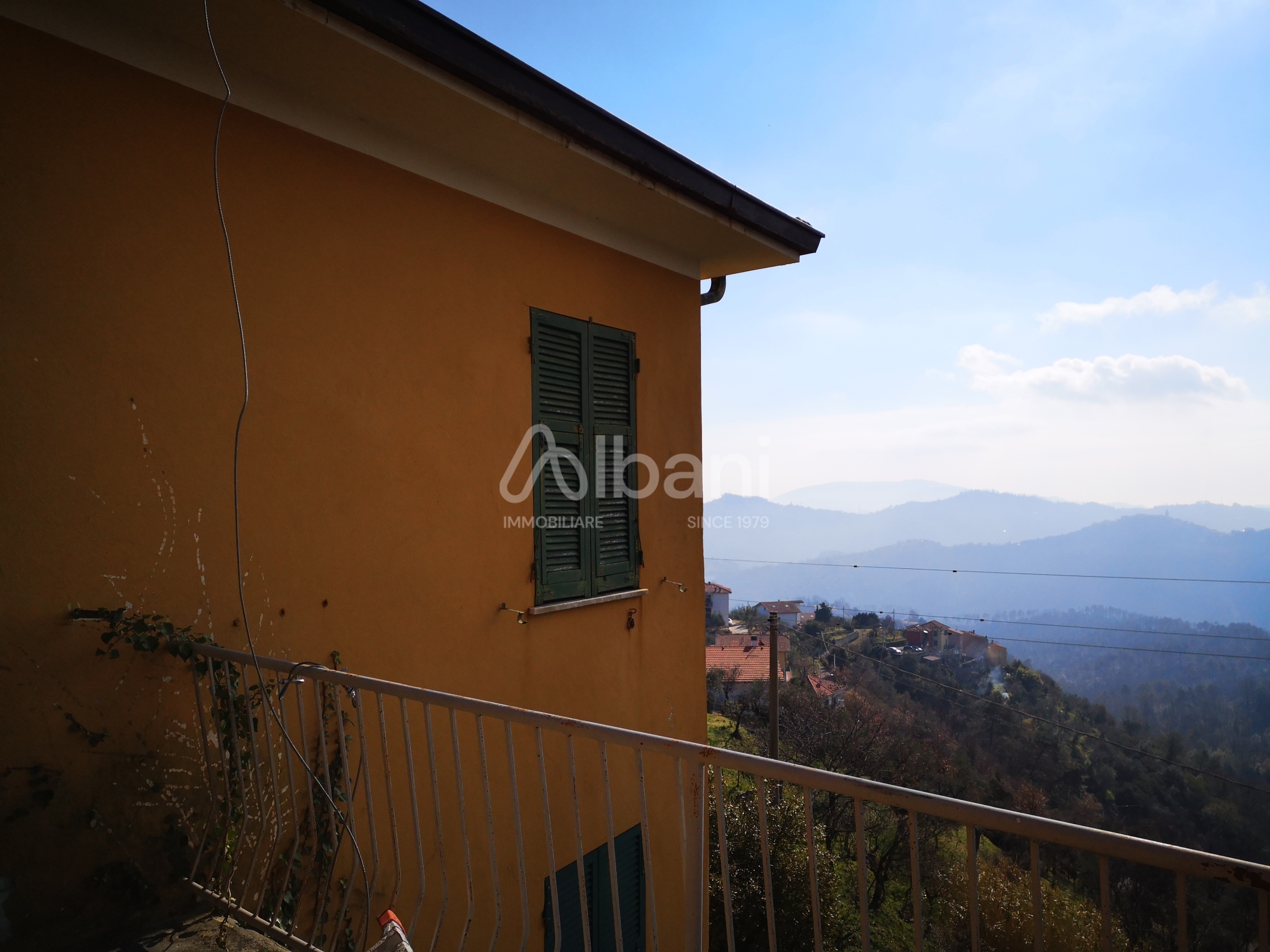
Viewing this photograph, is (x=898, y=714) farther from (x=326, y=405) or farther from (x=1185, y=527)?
(x=1185, y=527)

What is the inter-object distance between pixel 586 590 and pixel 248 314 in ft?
8.05

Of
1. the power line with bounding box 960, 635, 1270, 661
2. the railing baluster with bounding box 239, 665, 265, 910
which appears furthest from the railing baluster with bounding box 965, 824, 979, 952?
the power line with bounding box 960, 635, 1270, 661

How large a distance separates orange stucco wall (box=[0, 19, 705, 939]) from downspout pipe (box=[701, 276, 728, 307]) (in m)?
1.72

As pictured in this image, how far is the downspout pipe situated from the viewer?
18.5 ft

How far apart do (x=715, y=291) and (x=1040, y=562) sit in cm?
10377

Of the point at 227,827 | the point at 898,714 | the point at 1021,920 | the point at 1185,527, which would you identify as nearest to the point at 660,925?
the point at 227,827

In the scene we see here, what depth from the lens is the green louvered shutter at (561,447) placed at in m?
4.15

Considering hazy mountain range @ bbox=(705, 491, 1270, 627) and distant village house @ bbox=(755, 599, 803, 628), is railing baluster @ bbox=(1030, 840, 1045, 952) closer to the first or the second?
distant village house @ bbox=(755, 599, 803, 628)

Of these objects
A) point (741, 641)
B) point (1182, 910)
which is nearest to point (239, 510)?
point (1182, 910)

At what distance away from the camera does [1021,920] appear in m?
15.2

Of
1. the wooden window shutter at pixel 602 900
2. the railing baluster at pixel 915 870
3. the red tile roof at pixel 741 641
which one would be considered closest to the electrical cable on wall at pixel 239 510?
the railing baluster at pixel 915 870

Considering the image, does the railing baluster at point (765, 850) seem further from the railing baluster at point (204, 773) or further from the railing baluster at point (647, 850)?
the railing baluster at point (204, 773)

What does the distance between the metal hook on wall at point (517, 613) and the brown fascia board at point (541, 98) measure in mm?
2465

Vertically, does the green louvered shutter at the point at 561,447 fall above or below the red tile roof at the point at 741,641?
above
